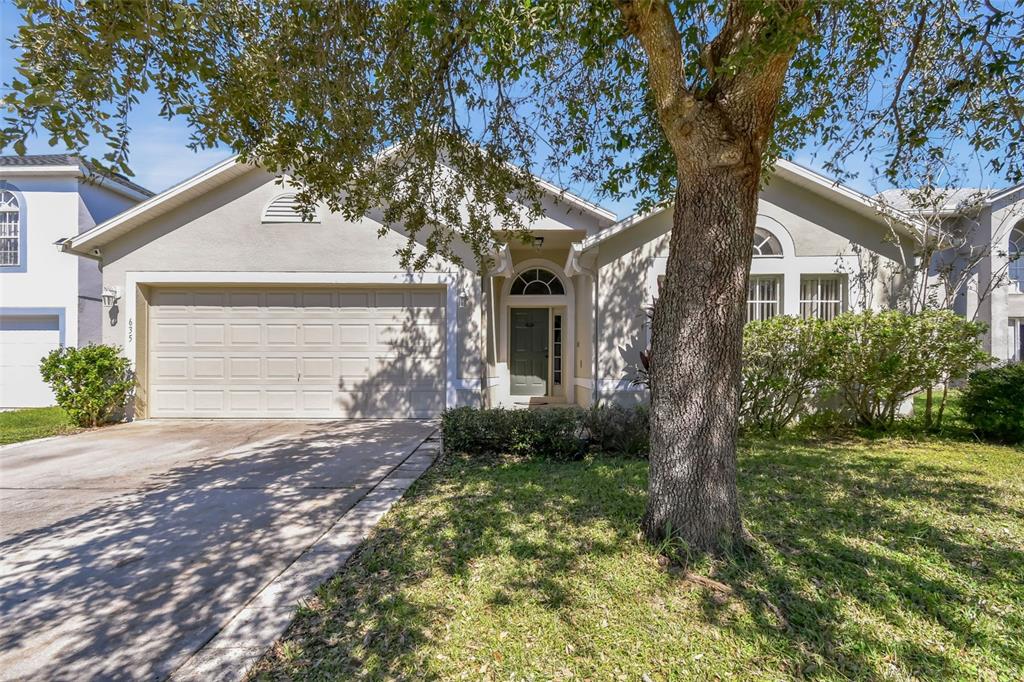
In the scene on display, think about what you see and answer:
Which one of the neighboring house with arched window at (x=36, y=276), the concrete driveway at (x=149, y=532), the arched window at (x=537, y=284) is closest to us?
the concrete driveway at (x=149, y=532)

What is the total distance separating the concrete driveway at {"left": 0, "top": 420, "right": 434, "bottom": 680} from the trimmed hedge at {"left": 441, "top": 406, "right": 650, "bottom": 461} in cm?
101

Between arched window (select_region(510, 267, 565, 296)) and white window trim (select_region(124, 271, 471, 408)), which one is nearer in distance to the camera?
white window trim (select_region(124, 271, 471, 408))

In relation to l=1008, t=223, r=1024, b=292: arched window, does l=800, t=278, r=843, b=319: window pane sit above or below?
below

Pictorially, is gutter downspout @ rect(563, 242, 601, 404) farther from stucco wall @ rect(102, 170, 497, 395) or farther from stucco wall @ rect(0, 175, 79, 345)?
Answer: stucco wall @ rect(0, 175, 79, 345)

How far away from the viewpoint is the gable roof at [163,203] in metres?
8.83

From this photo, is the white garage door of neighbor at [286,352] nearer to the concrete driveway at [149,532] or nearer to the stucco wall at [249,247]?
the stucco wall at [249,247]

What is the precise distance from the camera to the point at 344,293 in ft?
31.3

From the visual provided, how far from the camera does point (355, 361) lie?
9.54 metres

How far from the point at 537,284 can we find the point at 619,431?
584cm

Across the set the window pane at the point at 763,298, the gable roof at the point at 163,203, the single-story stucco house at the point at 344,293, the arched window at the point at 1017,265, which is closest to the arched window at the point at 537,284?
the single-story stucco house at the point at 344,293

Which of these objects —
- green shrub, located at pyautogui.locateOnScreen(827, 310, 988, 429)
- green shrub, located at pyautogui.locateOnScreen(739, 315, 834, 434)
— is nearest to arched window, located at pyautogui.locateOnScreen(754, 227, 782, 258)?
green shrub, located at pyautogui.locateOnScreen(739, 315, 834, 434)

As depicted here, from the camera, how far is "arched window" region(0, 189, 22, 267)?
12.4 m

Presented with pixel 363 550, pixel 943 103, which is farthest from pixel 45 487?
pixel 943 103

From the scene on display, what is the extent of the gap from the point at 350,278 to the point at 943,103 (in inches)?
339
